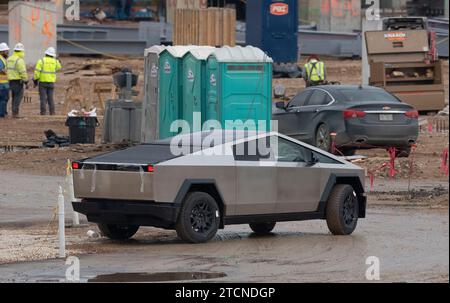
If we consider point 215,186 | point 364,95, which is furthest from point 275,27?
point 215,186

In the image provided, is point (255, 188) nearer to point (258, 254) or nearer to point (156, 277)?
point (258, 254)

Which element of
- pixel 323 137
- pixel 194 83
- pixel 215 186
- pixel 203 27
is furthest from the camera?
pixel 203 27

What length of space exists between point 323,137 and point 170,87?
313cm

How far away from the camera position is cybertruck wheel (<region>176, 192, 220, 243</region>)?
15586mm

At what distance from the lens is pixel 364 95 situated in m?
26.1

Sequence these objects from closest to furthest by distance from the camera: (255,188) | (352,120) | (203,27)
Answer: (255,188) < (352,120) < (203,27)

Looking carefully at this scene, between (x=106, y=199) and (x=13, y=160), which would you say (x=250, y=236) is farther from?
(x=13, y=160)

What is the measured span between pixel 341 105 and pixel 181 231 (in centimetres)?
1046

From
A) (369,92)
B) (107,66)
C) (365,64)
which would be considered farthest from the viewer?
(107,66)

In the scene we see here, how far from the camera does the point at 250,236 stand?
17219mm

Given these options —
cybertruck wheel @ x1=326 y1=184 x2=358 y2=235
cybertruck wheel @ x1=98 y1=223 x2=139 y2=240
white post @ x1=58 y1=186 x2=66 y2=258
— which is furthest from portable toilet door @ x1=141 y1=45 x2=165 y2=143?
white post @ x1=58 y1=186 x2=66 y2=258

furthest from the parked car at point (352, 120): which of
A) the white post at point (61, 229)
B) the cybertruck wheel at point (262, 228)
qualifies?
the white post at point (61, 229)

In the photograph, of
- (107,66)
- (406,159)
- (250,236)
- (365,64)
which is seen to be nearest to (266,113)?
(406,159)

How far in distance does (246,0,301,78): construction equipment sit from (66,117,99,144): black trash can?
51.9ft
